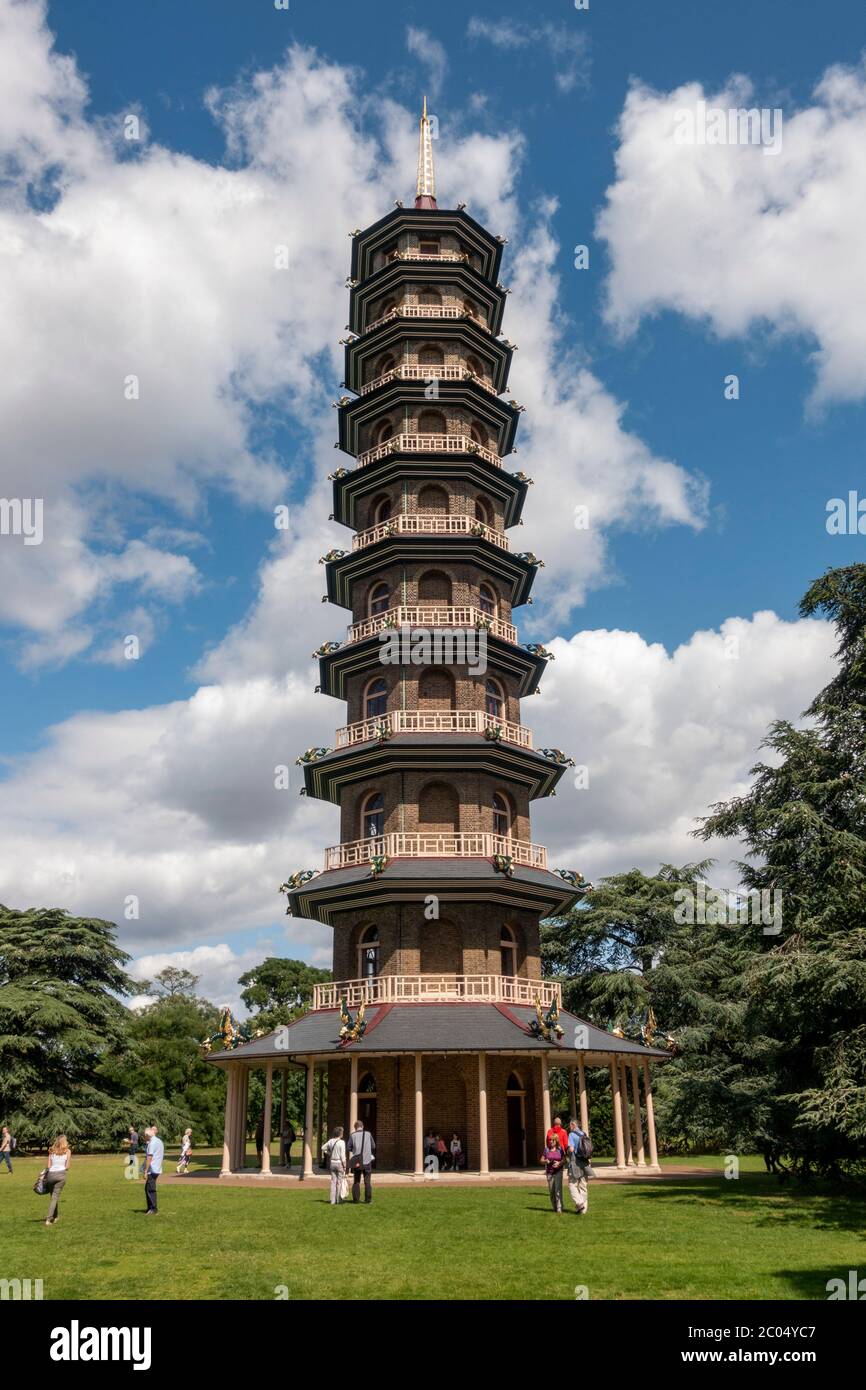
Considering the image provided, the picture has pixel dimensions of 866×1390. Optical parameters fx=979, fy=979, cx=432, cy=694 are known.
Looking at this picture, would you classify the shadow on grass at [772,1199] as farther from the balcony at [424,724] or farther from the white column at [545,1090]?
the balcony at [424,724]

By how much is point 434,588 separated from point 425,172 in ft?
70.3

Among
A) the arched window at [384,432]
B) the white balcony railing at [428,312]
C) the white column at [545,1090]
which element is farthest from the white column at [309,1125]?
the white balcony railing at [428,312]

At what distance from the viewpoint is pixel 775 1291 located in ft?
35.7

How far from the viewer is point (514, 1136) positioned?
2861 centimetres

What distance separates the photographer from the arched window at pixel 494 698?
33312 mm

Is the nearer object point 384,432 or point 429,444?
point 429,444

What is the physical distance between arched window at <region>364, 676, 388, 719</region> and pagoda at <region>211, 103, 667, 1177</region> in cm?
7

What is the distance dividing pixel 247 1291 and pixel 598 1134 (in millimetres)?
38505

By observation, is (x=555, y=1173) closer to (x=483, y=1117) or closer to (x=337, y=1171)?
(x=337, y=1171)

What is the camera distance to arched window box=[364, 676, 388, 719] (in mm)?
32888

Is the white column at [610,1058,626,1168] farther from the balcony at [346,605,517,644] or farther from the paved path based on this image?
the balcony at [346,605,517,644]

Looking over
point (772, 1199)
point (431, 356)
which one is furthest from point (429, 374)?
point (772, 1199)
